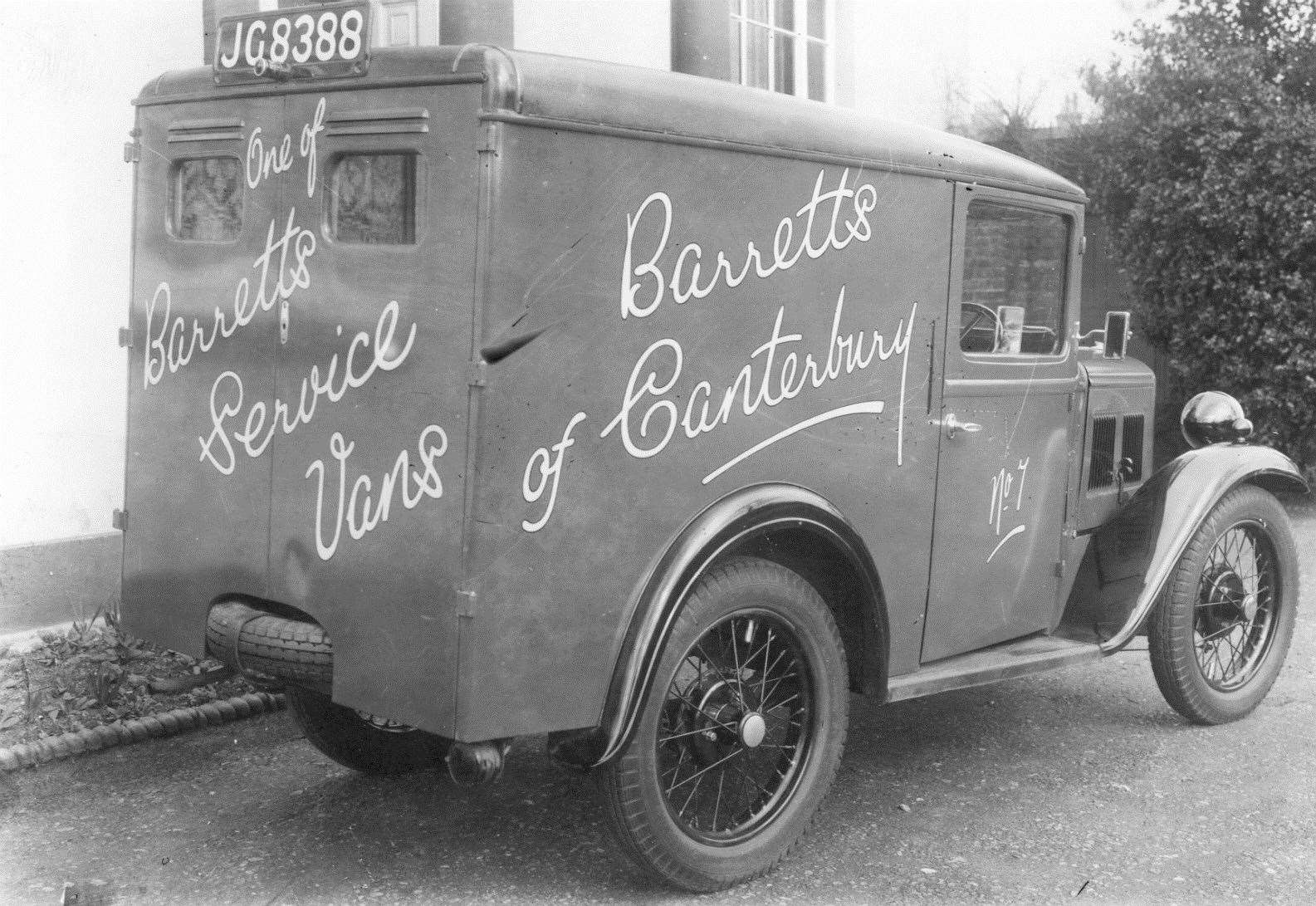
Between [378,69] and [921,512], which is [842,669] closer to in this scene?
[921,512]

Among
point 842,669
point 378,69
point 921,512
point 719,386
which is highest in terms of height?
point 378,69

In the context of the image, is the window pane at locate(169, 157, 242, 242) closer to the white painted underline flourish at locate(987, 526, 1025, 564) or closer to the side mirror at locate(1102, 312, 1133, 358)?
the white painted underline flourish at locate(987, 526, 1025, 564)

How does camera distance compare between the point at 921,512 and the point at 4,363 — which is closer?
the point at 921,512

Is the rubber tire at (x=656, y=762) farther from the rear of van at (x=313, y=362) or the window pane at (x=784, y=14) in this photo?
the window pane at (x=784, y=14)

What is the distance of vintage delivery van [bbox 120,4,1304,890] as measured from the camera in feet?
9.77

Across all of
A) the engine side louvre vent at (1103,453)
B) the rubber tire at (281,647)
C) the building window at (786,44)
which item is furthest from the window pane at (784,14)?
the rubber tire at (281,647)

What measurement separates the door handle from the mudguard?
2.19ft

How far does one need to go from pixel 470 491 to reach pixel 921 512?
1.59m

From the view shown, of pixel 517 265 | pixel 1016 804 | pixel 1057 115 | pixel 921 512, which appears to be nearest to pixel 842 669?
pixel 921 512

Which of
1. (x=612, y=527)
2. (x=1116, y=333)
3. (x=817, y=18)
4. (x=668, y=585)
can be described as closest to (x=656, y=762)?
(x=668, y=585)

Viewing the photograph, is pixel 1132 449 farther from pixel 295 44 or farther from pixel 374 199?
pixel 295 44

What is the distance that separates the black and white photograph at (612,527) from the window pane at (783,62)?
3.71m

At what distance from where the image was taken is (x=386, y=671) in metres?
3.09

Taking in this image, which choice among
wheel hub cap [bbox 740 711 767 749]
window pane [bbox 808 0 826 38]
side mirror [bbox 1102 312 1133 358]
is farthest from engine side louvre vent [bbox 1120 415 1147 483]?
window pane [bbox 808 0 826 38]
